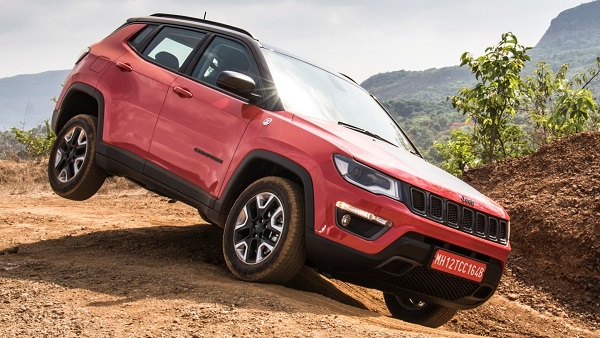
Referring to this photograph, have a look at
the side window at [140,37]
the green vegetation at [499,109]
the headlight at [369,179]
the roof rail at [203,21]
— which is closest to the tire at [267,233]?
the headlight at [369,179]

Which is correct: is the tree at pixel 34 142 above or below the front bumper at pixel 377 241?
below

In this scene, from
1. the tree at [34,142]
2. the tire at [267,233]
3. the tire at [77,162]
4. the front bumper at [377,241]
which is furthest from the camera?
the tree at [34,142]

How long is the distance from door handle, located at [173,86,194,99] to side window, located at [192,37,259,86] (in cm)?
17

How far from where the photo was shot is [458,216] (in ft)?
15.7

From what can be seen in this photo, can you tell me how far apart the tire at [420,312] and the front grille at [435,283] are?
Result: 522mm

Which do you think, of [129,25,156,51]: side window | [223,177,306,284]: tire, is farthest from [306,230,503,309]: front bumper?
[129,25,156,51]: side window

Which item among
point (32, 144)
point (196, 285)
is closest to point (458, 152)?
point (196, 285)

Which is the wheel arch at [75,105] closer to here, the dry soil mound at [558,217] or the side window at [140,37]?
the side window at [140,37]

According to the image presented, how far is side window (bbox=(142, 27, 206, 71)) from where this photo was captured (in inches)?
245

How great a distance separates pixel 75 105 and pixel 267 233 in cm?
317

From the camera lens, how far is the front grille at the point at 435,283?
472 cm

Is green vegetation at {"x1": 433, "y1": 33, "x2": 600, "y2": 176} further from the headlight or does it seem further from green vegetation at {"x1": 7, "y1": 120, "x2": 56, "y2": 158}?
green vegetation at {"x1": 7, "y1": 120, "x2": 56, "y2": 158}

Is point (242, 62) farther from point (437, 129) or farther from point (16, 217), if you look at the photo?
point (437, 129)

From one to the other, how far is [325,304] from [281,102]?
150 centimetres
